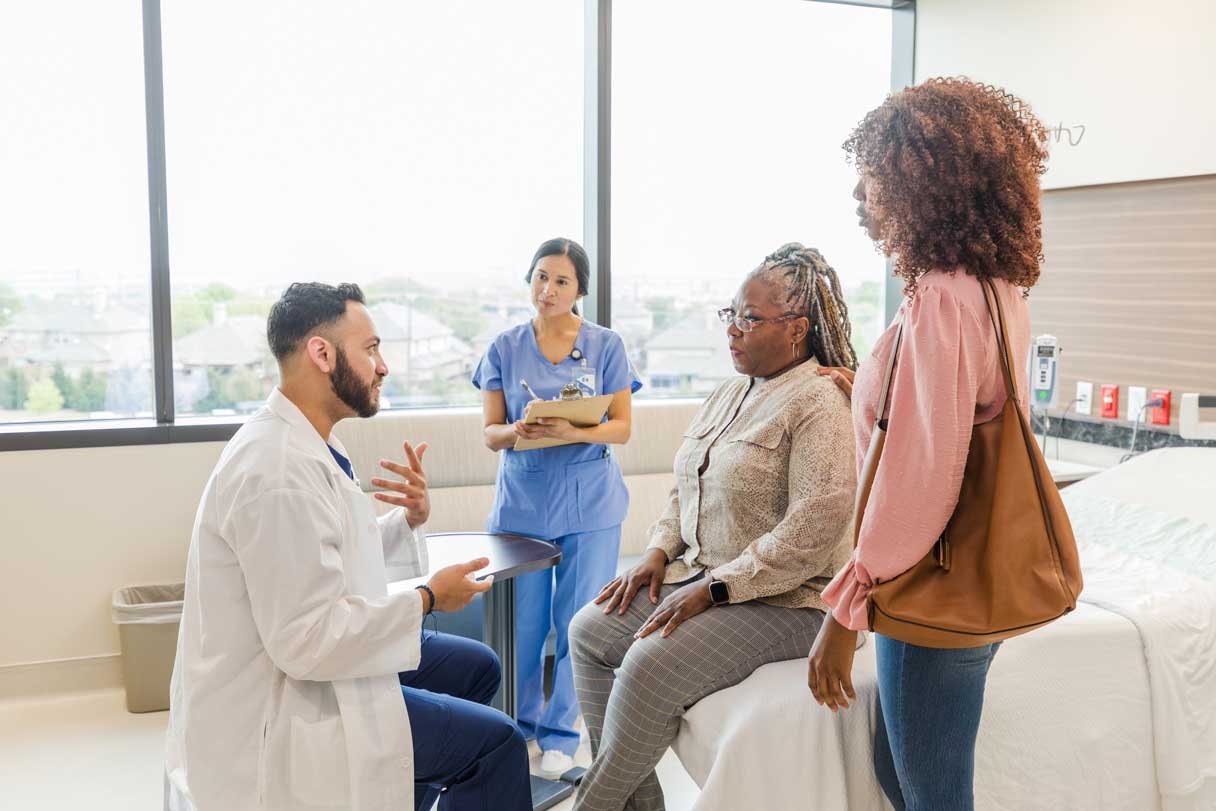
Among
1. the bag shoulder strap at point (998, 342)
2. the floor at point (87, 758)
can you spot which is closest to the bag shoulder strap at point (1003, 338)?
the bag shoulder strap at point (998, 342)

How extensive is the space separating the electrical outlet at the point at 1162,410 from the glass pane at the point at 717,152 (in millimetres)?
1508

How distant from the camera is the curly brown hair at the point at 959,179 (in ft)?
4.85

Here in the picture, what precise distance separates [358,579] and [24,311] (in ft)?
8.18

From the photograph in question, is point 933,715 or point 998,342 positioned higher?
point 998,342

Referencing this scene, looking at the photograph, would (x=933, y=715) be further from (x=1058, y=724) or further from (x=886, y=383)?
(x=1058, y=724)

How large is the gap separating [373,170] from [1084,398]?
2.81 metres

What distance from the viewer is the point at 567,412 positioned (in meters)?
2.67

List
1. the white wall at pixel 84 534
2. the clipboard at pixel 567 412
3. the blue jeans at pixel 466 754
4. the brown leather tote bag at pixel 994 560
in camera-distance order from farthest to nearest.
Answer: the white wall at pixel 84 534 < the clipboard at pixel 567 412 < the blue jeans at pixel 466 754 < the brown leather tote bag at pixel 994 560

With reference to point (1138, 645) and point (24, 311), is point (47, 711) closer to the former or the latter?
point (24, 311)

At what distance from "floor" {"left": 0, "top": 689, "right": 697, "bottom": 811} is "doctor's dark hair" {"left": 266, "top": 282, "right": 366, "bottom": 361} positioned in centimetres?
150

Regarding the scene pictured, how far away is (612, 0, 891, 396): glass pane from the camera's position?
4293 mm

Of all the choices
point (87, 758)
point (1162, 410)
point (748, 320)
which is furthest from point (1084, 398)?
point (87, 758)

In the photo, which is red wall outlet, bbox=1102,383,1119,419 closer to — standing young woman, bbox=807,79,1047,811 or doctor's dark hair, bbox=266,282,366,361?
standing young woman, bbox=807,79,1047,811

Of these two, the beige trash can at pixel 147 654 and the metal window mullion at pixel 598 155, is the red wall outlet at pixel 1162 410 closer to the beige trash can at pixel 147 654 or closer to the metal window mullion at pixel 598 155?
the metal window mullion at pixel 598 155
